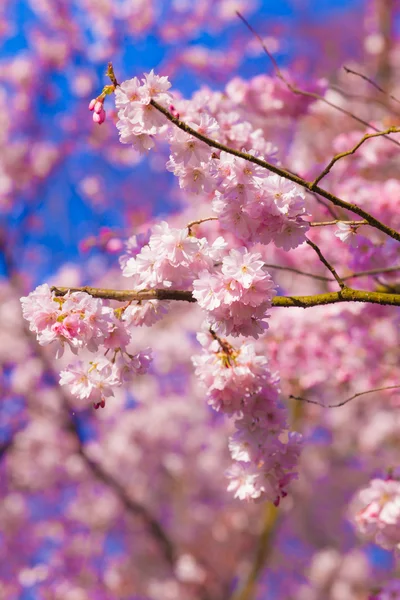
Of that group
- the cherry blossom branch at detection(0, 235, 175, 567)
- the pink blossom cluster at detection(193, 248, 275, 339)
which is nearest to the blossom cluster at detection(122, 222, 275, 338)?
the pink blossom cluster at detection(193, 248, 275, 339)

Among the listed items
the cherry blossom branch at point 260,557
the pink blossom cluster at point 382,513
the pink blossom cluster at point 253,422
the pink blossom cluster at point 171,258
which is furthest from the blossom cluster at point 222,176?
the cherry blossom branch at point 260,557

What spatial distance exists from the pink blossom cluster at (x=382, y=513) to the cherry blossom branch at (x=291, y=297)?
122 cm

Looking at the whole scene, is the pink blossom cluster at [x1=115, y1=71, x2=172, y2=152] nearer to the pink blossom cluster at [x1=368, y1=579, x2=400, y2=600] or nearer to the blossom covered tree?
the blossom covered tree

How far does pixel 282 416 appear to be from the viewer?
8.23ft

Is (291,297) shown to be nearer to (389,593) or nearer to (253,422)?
(253,422)

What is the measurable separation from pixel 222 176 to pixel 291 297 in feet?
1.62

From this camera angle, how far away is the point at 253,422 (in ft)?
8.24

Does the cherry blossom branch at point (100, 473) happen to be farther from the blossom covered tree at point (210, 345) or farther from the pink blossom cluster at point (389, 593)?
the pink blossom cluster at point (389, 593)

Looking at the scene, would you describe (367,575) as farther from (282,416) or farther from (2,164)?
(2,164)

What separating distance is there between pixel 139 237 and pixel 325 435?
26.5ft

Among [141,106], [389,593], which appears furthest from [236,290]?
[389,593]

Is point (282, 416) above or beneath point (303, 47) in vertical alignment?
beneath

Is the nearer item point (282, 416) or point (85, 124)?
point (282, 416)

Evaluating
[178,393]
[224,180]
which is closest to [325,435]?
[178,393]
